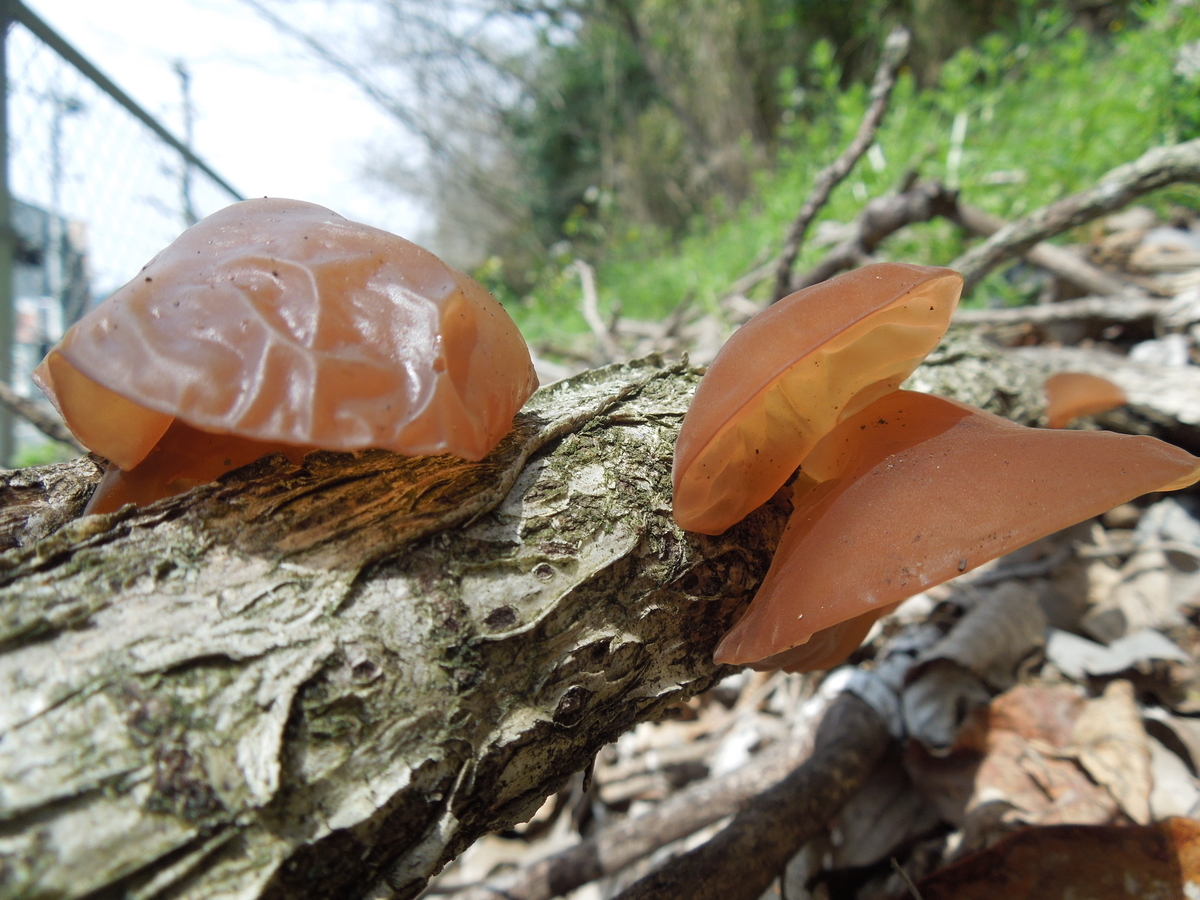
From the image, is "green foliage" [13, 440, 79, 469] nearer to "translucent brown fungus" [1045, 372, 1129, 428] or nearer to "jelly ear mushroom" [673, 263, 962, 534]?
"jelly ear mushroom" [673, 263, 962, 534]

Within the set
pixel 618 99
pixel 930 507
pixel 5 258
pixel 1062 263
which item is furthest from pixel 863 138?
pixel 618 99

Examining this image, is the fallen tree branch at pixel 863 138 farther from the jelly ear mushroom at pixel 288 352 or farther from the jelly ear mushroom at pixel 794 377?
the jelly ear mushroom at pixel 288 352

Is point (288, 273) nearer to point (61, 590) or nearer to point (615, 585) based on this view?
point (61, 590)

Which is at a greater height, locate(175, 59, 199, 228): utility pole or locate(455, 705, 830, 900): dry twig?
locate(175, 59, 199, 228): utility pole

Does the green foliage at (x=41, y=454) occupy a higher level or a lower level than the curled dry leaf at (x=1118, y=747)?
higher

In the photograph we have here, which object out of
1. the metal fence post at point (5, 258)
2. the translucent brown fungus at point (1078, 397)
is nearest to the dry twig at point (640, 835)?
the translucent brown fungus at point (1078, 397)

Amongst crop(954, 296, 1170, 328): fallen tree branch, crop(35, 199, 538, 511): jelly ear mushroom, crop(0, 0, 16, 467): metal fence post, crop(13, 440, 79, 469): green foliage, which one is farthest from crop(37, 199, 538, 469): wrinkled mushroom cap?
crop(13, 440, 79, 469): green foliage

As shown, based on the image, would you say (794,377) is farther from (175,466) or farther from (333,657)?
(175,466)

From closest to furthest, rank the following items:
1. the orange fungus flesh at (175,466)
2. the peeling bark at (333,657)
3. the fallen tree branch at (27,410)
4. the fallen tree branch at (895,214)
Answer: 1. the peeling bark at (333,657)
2. the orange fungus flesh at (175,466)
3. the fallen tree branch at (27,410)
4. the fallen tree branch at (895,214)
